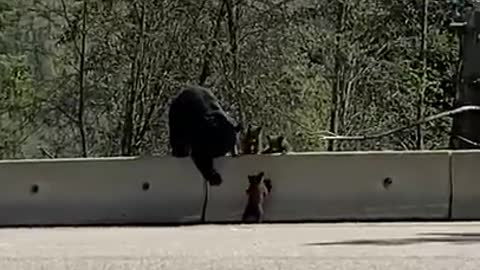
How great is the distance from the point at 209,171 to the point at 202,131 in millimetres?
766

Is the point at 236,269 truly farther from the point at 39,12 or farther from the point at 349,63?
the point at 349,63

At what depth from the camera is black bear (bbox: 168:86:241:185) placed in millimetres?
16156

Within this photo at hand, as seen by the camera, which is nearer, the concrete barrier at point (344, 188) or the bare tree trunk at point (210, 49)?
the concrete barrier at point (344, 188)

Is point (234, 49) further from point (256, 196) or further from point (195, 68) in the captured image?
point (256, 196)

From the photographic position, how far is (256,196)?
15.7 meters

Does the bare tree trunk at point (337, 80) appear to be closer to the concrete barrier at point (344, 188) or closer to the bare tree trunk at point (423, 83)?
the bare tree trunk at point (423, 83)

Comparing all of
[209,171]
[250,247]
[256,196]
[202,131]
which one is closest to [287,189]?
[256,196]

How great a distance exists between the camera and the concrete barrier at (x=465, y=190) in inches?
A: 628

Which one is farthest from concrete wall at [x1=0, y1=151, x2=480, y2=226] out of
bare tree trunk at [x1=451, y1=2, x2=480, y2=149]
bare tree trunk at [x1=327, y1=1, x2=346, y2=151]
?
bare tree trunk at [x1=327, y1=1, x2=346, y2=151]

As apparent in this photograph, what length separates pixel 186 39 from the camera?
2722 centimetres

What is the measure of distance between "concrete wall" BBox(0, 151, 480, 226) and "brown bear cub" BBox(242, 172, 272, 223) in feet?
0.33

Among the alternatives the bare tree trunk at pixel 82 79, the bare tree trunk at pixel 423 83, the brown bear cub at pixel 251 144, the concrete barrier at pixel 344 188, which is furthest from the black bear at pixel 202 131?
the bare tree trunk at pixel 423 83

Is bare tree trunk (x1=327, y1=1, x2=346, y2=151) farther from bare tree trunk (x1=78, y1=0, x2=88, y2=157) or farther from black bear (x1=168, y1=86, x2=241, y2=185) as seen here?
black bear (x1=168, y1=86, x2=241, y2=185)

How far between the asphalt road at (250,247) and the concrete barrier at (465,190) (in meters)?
0.84
